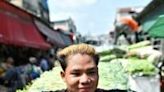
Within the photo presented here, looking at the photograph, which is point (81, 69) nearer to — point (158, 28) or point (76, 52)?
point (76, 52)

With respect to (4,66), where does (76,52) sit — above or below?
above

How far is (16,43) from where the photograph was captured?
17.2 meters

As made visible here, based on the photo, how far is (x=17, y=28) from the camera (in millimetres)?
18797

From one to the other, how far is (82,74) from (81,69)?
3 cm

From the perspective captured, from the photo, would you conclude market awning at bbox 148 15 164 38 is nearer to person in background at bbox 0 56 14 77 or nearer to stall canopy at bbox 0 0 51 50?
person in background at bbox 0 56 14 77

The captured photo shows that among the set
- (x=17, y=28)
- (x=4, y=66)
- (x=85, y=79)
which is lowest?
(x=4, y=66)

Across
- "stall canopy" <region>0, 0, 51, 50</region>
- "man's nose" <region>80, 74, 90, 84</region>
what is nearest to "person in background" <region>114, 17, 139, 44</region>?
"stall canopy" <region>0, 0, 51, 50</region>

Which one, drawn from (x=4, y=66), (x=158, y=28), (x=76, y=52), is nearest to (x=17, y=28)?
(x=4, y=66)

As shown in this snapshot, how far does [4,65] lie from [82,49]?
11.7 m

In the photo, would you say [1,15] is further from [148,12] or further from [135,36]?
[135,36]

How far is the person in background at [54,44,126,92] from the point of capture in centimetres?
314

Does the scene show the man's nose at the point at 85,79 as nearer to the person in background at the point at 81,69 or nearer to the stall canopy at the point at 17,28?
the person in background at the point at 81,69

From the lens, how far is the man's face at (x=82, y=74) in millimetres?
3139

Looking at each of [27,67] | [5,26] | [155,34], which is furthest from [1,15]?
[155,34]
